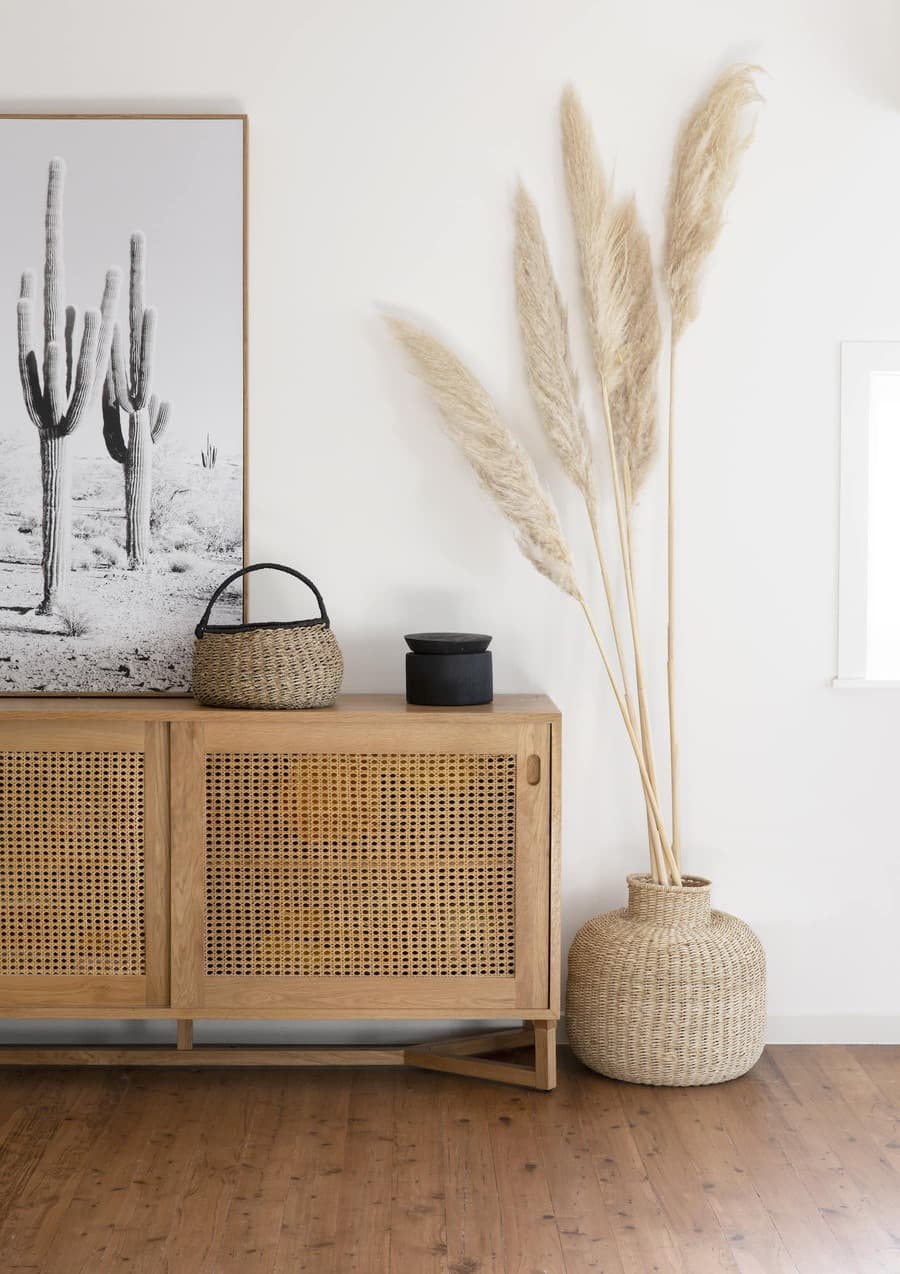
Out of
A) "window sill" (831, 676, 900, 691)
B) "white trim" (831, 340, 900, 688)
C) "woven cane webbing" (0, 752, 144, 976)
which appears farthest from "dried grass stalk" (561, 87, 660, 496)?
"woven cane webbing" (0, 752, 144, 976)

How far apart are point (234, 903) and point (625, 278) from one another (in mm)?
1761

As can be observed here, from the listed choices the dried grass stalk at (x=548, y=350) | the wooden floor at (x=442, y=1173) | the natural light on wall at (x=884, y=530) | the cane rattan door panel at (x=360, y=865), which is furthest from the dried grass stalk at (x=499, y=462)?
the wooden floor at (x=442, y=1173)

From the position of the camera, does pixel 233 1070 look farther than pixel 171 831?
Yes


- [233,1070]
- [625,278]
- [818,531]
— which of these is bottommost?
[233,1070]

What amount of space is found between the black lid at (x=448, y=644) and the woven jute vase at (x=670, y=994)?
0.70m

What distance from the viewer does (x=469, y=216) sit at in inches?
124

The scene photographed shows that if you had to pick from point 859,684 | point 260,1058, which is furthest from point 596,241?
point 260,1058

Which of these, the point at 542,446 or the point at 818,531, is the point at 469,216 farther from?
the point at 818,531

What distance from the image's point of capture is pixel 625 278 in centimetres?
305

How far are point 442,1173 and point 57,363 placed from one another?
2.12 meters

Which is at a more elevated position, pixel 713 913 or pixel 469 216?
pixel 469 216

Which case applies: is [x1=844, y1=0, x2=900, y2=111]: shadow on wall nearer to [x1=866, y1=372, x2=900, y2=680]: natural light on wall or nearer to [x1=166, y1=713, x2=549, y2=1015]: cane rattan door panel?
[x1=866, y1=372, x2=900, y2=680]: natural light on wall

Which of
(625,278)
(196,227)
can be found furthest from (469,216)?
(196,227)

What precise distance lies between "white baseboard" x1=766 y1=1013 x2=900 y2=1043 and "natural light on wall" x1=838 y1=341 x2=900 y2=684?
0.89 metres
